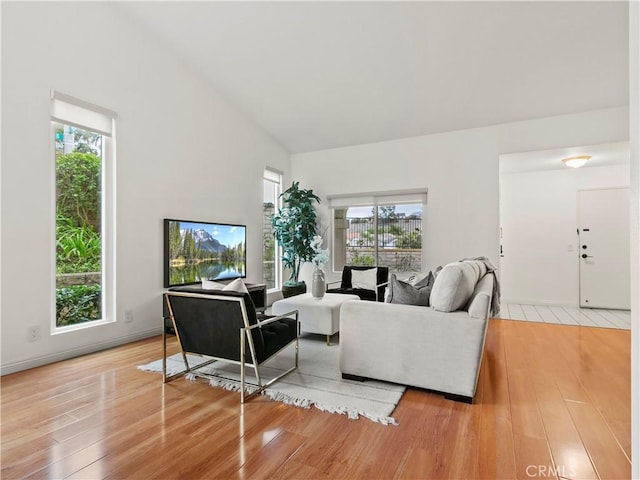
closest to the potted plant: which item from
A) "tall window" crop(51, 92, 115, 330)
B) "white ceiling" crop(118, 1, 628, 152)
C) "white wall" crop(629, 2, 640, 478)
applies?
"white ceiling" crop(118, 1, 628, 152)

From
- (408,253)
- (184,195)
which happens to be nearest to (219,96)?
(184,195)

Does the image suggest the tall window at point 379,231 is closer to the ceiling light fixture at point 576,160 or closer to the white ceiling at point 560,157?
the white ceiling at point 560,157

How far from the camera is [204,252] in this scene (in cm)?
488

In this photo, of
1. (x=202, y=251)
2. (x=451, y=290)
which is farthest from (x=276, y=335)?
(x=202, y=251)

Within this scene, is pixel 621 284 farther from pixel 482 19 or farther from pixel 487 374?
pixel 482 19

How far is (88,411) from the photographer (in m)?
2.31

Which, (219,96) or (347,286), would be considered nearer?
(219,96)

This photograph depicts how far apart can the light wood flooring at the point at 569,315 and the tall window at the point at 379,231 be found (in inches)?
67.4

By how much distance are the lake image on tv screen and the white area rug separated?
1.39 metres

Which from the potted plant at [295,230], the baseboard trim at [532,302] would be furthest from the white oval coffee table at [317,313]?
the baseboard trim at [532,302]

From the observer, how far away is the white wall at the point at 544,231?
19.9ft

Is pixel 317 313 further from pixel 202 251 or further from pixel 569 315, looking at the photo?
pixel 569 315

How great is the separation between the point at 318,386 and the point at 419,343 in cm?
84

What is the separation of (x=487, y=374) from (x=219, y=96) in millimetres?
4998
